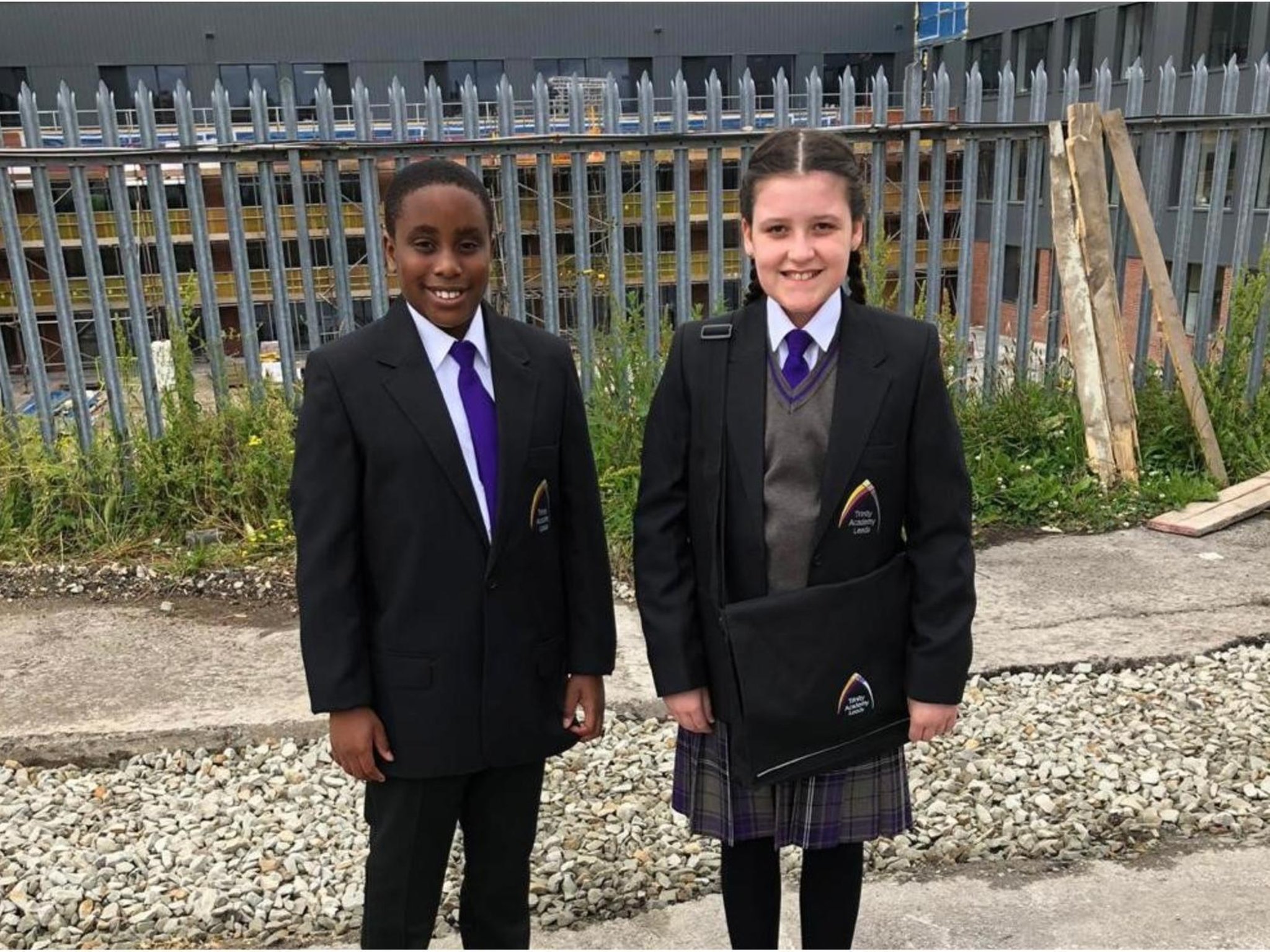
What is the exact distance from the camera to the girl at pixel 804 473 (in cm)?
182

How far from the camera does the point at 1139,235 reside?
5539 mm

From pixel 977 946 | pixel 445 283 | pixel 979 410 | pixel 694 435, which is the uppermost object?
pixel 445 283

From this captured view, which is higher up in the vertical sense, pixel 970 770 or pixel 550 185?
pixel 550 185

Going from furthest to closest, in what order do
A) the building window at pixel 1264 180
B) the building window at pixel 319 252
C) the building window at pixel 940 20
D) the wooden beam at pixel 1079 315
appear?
1. the building window at pixel 940 20
2. the building window at pixel 1264 180
3. the wooden beam at pixel 1079 315
4. the building window at pixel 319 252

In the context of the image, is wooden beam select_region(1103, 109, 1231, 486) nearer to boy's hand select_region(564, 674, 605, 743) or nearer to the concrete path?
the concrete path

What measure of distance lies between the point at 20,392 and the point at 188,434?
103 centimetres

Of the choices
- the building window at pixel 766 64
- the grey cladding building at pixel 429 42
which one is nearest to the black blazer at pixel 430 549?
the grey cladding building at pixel 429 42

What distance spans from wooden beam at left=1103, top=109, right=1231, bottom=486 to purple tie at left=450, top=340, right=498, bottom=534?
4.82m

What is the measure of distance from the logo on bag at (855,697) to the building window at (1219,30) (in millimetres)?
20781

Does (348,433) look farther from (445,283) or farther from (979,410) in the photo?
(979,410)

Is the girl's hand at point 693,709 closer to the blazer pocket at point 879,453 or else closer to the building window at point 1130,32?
the blazer pocket at point 879,453

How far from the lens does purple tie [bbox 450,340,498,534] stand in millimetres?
1821

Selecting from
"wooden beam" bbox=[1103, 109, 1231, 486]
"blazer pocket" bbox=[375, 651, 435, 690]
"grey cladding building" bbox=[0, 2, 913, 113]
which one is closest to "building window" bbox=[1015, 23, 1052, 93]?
"grey cladding building" bbox=[0, 2, 913, 113]

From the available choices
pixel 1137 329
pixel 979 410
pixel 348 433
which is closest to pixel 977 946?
pixel 348 433
